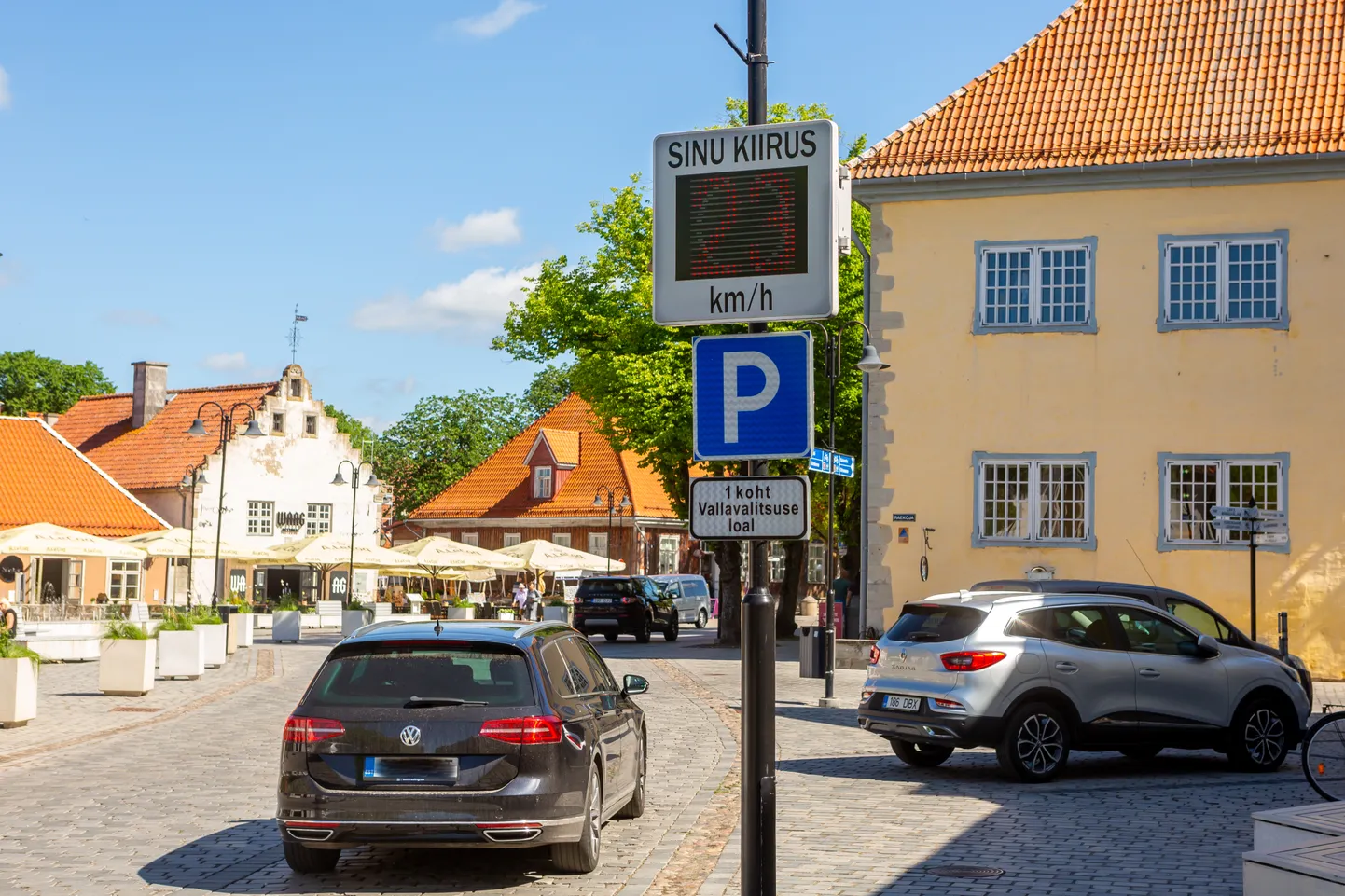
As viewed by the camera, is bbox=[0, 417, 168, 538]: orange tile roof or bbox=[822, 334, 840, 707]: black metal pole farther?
bbox=[0, 417, 168, 538]: orange tile roof

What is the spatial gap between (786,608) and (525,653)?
35.3 metres

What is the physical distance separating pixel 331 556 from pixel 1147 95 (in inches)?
1109

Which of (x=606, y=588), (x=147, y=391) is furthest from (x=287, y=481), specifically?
(x=606, y=588)

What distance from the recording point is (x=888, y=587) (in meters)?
29.5

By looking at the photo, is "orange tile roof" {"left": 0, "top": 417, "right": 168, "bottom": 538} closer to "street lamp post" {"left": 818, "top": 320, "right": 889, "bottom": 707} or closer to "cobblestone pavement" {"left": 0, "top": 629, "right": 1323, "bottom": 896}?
"street lamp post" {"left": 818, "top": 320, "right": 889, "bottom": 707}

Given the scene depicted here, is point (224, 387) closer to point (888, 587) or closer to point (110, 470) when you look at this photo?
point (110, 470)

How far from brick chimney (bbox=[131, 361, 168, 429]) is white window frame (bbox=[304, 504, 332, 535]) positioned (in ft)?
28.5

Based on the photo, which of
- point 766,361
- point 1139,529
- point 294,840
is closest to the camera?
point 766,361

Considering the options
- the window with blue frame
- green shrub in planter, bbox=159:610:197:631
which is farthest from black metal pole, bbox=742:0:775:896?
green shrub in planter, bbox=159:610:197:631

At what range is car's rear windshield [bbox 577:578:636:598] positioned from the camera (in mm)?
45062

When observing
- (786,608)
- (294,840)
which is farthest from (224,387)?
(294,840)

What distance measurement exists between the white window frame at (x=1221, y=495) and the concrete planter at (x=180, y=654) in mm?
16146

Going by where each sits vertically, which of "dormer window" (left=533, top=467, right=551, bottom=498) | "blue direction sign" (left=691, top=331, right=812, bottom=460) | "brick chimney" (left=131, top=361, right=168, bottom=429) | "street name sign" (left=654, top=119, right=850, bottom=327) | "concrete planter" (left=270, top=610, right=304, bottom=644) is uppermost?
"brick chimney" (left=131, top=361, right=168, bottom=429)

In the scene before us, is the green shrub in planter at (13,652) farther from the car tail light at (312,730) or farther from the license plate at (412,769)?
the license plate at (412,769)
